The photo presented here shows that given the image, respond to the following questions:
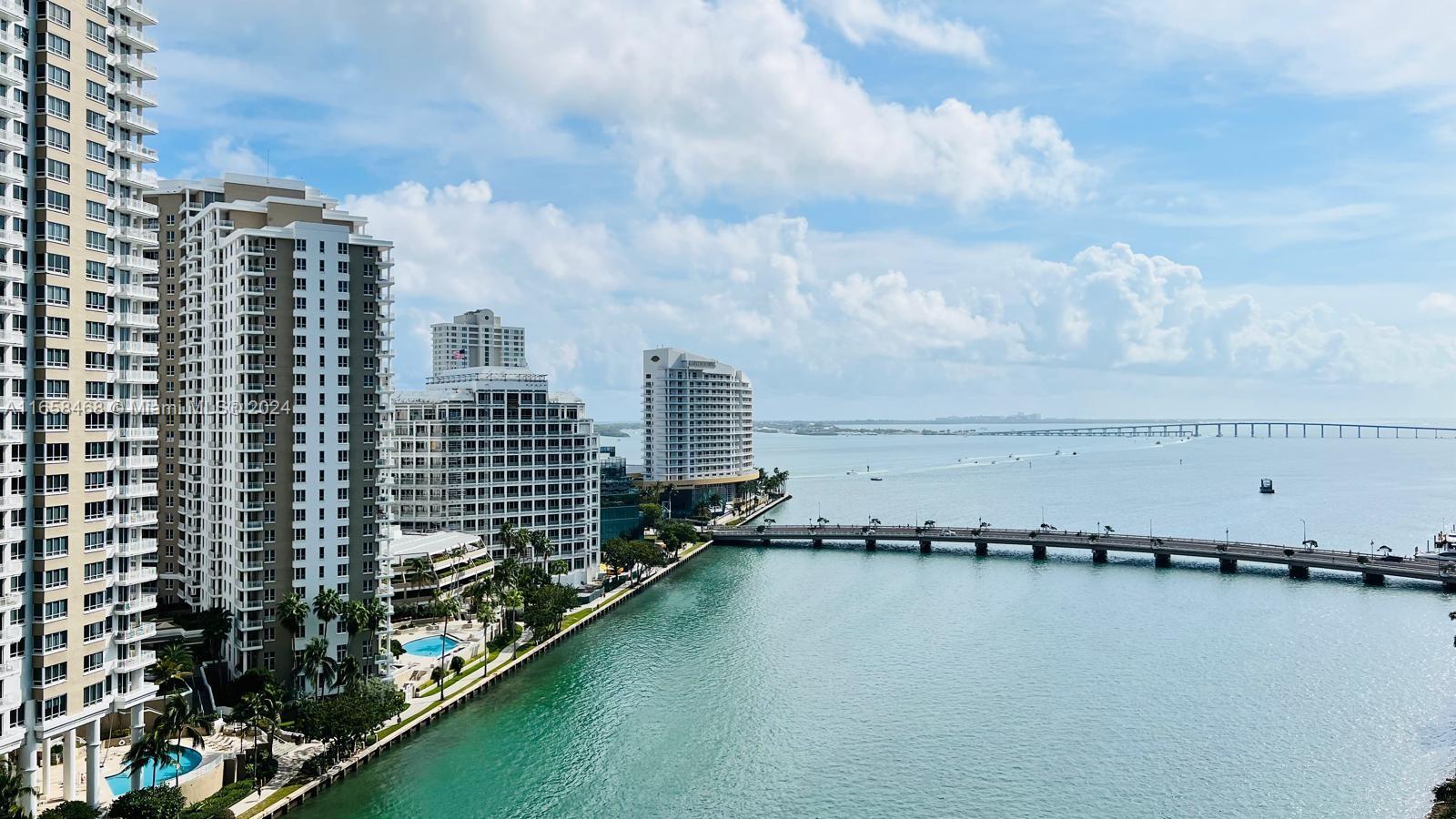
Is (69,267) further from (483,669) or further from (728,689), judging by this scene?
(728,689)

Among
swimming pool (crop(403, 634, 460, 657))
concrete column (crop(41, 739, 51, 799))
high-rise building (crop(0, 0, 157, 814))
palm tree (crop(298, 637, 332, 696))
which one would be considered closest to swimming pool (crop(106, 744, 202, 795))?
high-rise building (crop(0, 0, 157, 814))

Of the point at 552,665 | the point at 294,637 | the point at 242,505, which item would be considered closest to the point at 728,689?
the point at 552,665

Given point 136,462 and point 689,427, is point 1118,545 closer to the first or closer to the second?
point 689,427

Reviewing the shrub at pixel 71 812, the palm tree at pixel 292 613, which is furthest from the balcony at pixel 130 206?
the shrub at pixel 71 812

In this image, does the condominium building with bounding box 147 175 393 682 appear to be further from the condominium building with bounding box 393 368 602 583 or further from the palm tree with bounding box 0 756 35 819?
the condominium building with bounding box 393 368 602 583

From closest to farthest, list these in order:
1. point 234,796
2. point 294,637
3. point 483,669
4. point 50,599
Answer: point 50,599 < point 234,796 < point 294,637 < point 483,669

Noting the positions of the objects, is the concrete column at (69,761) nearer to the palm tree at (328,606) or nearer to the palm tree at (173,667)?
the palm tree at (173,667)
